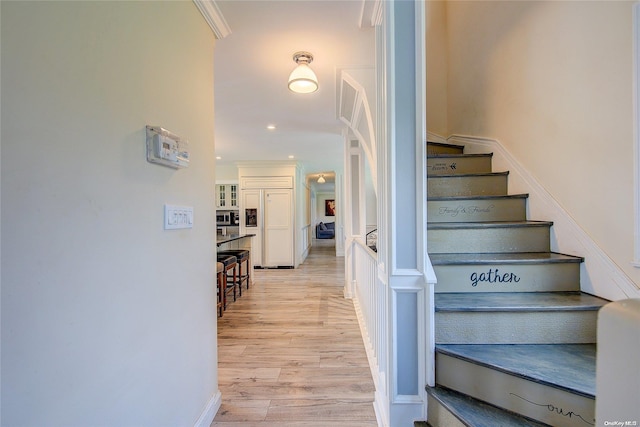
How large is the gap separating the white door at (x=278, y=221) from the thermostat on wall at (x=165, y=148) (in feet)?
16.1

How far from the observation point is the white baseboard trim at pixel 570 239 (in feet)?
4.30

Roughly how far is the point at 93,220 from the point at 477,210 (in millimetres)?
2167

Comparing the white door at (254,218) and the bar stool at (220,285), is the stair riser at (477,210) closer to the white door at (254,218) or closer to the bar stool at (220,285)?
the bar stool at (220,285)

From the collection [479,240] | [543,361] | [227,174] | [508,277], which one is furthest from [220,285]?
[227,174]

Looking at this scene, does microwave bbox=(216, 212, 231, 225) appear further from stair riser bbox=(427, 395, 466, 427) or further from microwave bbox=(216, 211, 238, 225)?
stair riser bbox=(427, 395, 466, 427)

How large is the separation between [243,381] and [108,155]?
6.02 ft

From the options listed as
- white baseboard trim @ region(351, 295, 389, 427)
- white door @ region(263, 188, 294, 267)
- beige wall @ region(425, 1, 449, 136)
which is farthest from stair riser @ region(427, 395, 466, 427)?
white door @ region(263, 188, 294, 267)

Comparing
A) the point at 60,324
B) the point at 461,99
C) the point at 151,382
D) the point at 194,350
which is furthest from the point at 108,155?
the point at 461,99

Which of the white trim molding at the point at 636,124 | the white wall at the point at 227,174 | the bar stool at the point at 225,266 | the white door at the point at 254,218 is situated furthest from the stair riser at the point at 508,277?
the white wall at the point at 227,174

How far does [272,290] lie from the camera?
4.32 meters

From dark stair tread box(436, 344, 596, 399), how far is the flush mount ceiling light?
6.55 ft

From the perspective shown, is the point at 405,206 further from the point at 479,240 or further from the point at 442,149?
the point at 442,149

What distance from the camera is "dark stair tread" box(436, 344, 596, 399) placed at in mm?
979

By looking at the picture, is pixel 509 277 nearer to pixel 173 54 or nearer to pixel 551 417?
pixel 551 417
